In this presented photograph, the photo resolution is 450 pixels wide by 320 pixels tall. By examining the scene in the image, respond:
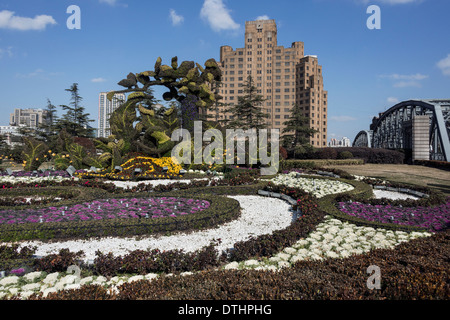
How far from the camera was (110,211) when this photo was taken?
273 inches

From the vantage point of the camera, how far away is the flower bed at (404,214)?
20.0ft

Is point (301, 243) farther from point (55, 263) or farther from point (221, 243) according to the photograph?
point (55, 263)

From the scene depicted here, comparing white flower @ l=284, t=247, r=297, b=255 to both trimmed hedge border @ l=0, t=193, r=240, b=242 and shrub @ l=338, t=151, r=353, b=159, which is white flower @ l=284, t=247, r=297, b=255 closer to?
trimmed hedge border @ l=0, t=193, r=240, b=242

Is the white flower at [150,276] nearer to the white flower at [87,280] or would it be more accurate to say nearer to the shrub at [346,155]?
the white flower at [87,280]

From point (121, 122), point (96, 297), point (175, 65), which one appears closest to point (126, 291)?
point (96, 297)

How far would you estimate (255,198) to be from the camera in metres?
9.45

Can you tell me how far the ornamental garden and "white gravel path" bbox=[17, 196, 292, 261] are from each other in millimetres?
23

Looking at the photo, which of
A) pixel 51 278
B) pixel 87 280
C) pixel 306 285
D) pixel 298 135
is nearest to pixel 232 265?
pixel 306 285

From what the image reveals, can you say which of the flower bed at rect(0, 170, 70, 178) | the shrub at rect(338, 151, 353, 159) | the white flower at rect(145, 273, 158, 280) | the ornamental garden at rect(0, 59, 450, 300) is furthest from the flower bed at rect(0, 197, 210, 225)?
the shrub at rect(338, 151, 353, 159)

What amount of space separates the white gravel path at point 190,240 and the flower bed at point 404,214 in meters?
1.73

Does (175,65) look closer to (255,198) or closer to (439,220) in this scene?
(255,198)

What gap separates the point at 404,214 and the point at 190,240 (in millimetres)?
5227

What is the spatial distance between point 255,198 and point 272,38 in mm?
79740

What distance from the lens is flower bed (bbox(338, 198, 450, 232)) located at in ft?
20.0
